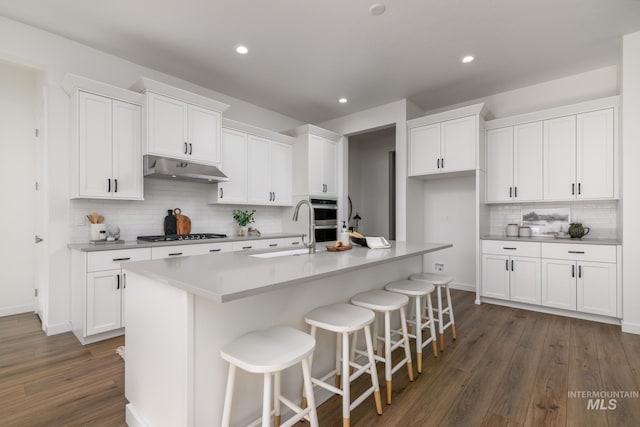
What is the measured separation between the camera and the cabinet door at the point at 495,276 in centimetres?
389

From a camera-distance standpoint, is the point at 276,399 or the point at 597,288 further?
the point at 597,288

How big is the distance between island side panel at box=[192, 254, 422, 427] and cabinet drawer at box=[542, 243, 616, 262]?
2.99 m

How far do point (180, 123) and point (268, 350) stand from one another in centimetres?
306

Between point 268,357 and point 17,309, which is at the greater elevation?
point 268,357

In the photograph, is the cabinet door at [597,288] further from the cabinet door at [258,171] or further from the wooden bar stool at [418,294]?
the cabinet door at [258,171]

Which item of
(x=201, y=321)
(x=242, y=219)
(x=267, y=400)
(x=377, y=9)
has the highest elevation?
(x=377, y=9)

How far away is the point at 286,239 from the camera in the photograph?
4.49m

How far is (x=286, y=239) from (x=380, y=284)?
2.19m

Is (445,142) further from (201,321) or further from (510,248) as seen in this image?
(201,321)

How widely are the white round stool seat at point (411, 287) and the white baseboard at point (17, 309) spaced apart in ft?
13.9

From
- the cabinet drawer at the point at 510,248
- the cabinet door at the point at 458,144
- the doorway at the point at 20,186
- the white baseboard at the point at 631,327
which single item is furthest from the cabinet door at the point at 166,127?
the white baseboard at the point at 631,327

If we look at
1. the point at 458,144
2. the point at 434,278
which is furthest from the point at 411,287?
the point at 458,144

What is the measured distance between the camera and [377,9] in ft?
8.44

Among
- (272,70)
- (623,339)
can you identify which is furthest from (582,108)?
(272,70)
